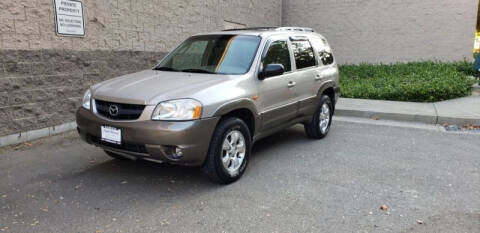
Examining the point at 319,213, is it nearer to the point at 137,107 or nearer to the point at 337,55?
the point at 137,107

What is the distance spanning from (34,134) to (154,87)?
3.27m

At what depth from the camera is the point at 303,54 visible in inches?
233

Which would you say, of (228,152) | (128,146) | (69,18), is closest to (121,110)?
(128,146)

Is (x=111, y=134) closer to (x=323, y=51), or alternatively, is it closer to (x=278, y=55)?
(x=278, y=55)

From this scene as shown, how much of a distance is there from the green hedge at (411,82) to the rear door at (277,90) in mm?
5337

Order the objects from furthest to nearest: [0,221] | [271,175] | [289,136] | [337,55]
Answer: [337,55] < [289,136] < [271,175] < [0,221]

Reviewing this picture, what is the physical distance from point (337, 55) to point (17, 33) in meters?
12.8

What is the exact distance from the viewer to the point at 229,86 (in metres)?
4.37

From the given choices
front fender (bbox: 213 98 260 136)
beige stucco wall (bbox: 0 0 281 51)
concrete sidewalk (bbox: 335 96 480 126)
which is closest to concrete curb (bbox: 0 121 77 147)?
beige stucco wall (bbox: 0 0 281 51)

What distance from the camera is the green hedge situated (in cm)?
962

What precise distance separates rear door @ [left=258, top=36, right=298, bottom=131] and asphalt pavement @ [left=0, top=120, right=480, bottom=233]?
0.62m

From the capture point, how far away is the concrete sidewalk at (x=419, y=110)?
7.85 meters

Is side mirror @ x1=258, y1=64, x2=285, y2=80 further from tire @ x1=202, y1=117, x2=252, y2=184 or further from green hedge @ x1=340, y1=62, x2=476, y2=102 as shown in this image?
green hedge @ x1=340, y1=62, x2=476, y2=102

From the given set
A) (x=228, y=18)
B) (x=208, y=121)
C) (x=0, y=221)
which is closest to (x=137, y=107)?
(x=208, y=121)
